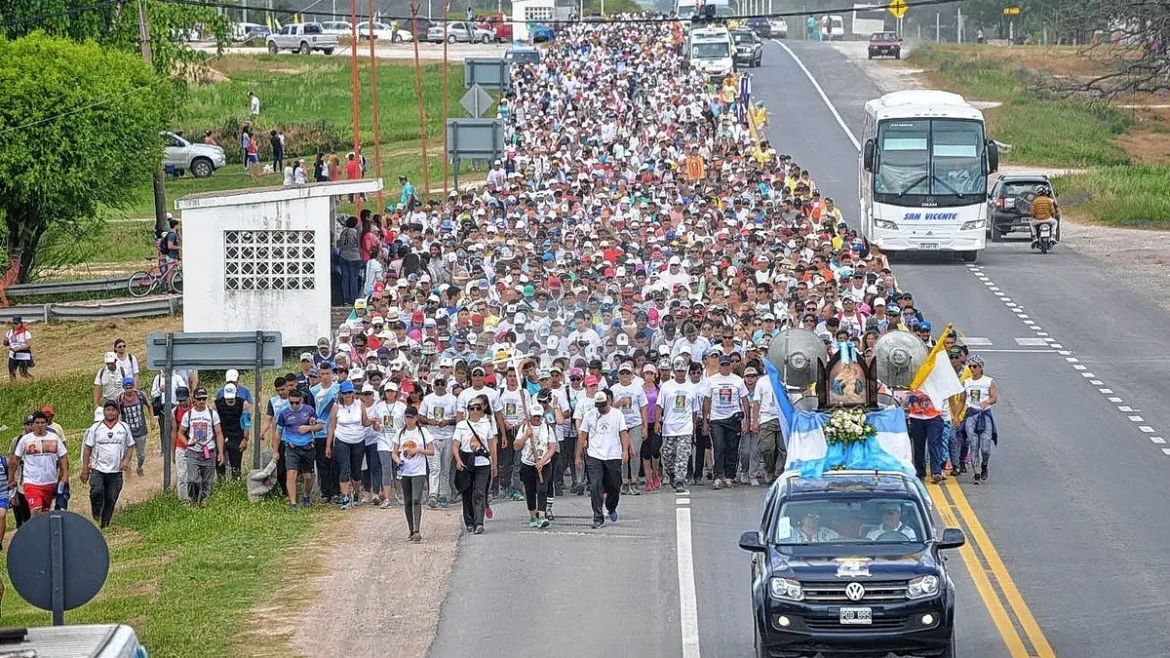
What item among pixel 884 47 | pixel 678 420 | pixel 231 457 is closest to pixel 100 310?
pixel 231 457

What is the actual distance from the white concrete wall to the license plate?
2012 cm

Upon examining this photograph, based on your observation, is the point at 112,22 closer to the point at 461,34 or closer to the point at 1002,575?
the point at 1002,575

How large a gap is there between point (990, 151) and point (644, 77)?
24461 millimetres

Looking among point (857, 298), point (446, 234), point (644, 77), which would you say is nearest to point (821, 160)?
point (644, 77)

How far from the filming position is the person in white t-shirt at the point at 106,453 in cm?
2114

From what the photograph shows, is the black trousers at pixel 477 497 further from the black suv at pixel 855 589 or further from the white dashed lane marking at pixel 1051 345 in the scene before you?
the white dashed lane marking at pixel 1051 345

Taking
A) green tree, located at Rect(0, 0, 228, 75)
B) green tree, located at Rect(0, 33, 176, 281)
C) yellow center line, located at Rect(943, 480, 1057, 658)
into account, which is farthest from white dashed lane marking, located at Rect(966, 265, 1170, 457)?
green tree, located at Rect(0, 0, 228, 75)

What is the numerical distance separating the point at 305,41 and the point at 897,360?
87.5 m

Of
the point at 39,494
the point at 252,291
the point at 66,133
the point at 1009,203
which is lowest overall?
the point at 39,494

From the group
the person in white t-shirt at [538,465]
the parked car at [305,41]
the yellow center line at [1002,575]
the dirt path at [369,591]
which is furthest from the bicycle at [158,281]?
the parked car at [305,41]

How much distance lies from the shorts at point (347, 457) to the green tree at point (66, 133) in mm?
26114

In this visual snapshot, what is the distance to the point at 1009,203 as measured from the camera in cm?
4347

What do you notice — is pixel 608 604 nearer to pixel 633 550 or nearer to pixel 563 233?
pixel 633 550

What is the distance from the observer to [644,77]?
208 ft
